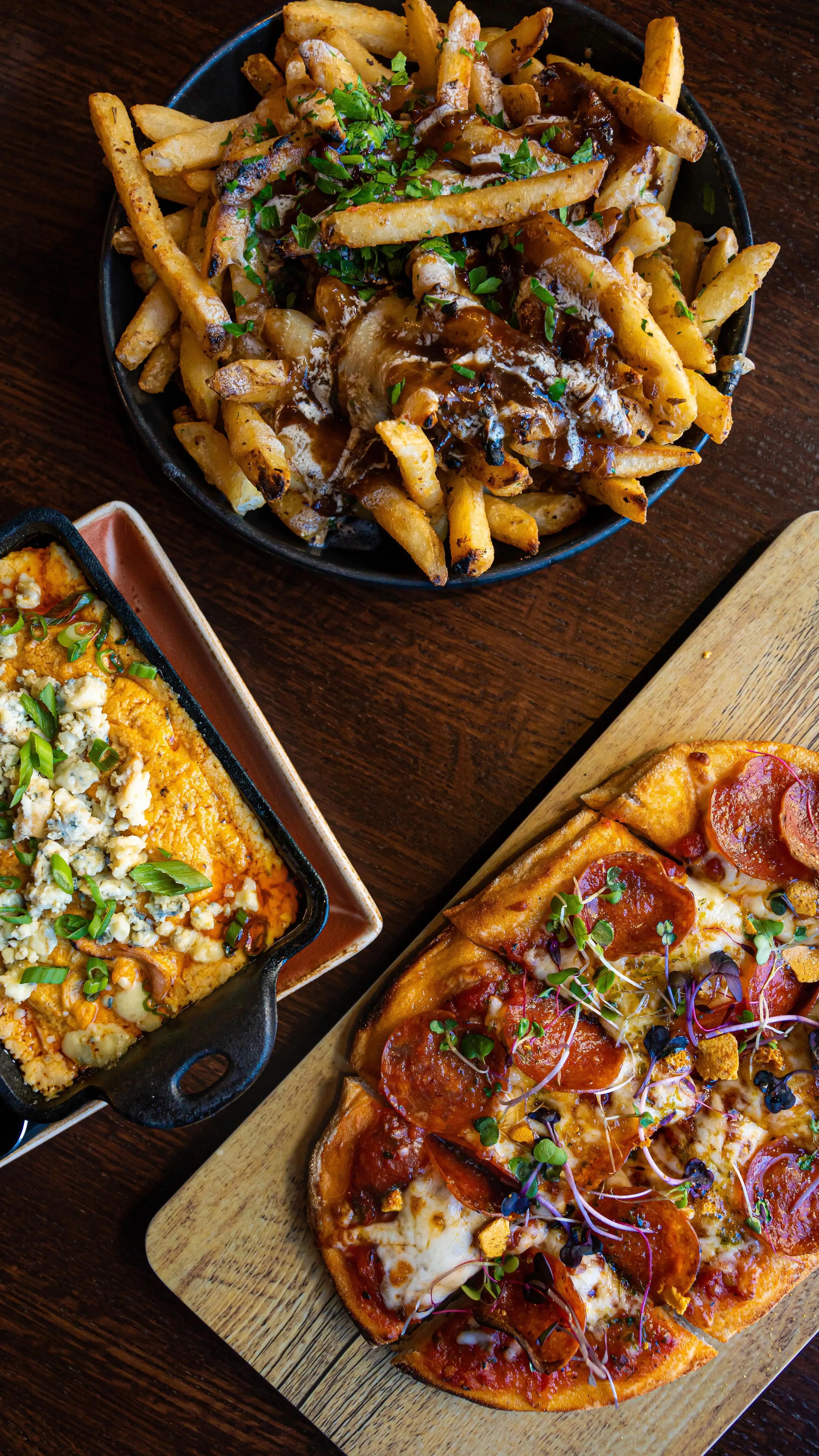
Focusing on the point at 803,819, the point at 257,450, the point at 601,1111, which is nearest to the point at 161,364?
the point at 257,450

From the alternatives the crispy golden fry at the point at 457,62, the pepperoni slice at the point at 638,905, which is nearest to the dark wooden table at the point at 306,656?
the pepperoni slice at the point at 638,905

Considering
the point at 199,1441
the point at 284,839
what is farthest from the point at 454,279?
the point at 199,1441

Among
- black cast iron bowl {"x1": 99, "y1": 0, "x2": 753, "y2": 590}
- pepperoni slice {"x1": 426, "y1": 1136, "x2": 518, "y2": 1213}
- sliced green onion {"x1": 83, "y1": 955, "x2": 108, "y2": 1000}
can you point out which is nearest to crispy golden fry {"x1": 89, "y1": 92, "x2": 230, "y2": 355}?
black cast iron bowl {"x1": 99, "y1": 0, "x2": 753, "y2": 590}

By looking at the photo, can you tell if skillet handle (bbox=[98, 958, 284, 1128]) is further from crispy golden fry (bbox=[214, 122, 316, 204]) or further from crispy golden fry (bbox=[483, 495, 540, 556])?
crispy golden fry (bbox=[214, 122, 316, 204])

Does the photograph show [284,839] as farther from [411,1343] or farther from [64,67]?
[64,67]

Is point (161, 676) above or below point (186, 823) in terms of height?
above

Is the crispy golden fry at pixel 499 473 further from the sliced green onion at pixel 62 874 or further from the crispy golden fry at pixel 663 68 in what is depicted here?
the sliced green onion at pixel 62 874

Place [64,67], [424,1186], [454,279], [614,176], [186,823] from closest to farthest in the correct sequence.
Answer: [454,279]
[614,176]
[186,823]
[424,1186]
[64,67]
